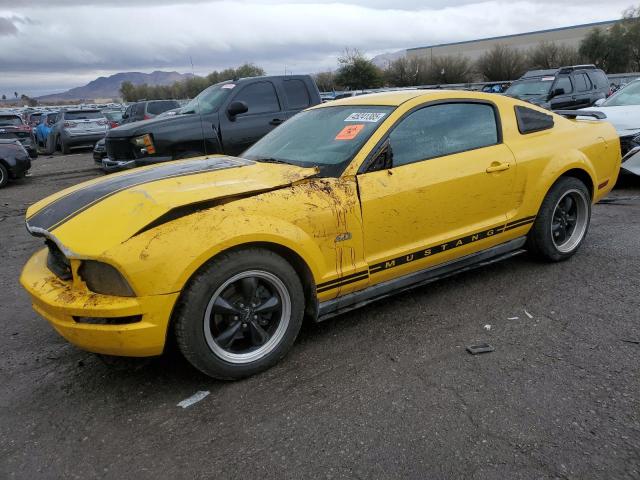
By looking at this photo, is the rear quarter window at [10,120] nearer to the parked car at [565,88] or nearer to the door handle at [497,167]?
the parked car at [565,88]

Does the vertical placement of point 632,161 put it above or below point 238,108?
below

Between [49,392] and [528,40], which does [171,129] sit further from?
[528,40]

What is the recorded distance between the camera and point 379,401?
2752 millimetres

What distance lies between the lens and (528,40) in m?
60.6

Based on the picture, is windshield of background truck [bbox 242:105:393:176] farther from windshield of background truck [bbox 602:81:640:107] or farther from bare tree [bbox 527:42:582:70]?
bare tree [bbox 527:42:582:70]

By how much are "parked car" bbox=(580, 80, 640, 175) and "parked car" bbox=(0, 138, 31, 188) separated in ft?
38.4

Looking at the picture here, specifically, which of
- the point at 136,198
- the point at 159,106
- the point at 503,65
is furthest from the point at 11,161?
the point at 503,65

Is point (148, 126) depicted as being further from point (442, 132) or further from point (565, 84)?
point (565, 84)

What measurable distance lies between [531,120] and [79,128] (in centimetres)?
1659

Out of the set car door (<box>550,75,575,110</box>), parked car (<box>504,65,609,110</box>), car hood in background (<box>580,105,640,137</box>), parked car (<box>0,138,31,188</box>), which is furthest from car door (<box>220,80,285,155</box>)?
car door (<box>550,75,575,110</box>)

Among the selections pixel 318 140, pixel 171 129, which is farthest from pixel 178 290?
pixel 171 129

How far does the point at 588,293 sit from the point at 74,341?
3593 mm

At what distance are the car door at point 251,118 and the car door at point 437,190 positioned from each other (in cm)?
476

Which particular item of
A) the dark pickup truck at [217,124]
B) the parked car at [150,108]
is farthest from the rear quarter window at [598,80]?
the parked car at [150,108]
